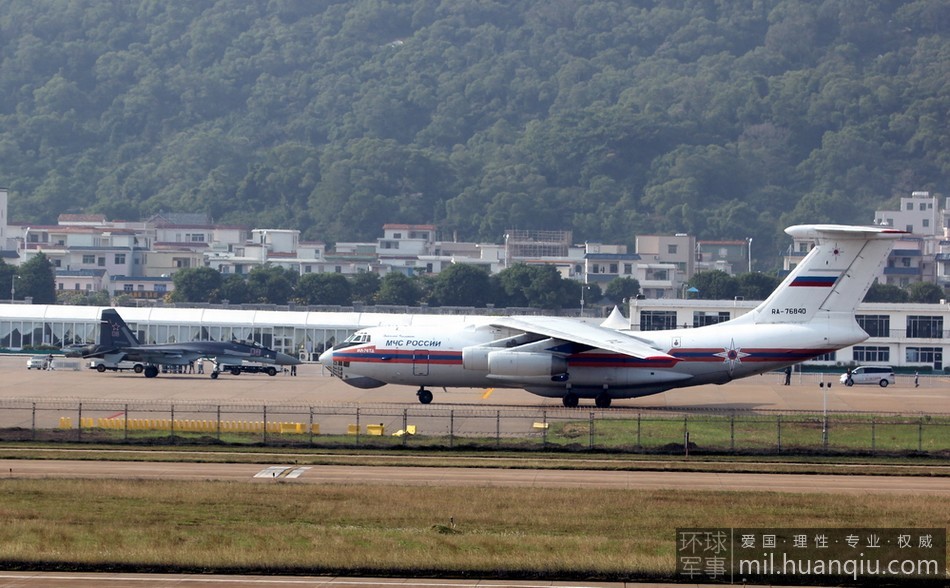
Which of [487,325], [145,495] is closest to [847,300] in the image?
[487,325]

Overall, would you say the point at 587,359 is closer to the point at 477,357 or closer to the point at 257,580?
the point at 477,357

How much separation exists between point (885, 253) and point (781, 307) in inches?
193

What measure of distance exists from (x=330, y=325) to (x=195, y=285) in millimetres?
64374

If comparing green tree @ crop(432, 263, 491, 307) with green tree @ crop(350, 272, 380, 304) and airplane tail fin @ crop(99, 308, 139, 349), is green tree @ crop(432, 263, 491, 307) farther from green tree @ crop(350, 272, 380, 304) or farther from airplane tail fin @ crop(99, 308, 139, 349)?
airplane tail fin @ crop(99, 308, 139, 349)

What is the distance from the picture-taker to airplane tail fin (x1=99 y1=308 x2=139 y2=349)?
80.2 m

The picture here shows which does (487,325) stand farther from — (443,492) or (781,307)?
(443,492)

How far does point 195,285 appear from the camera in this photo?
156750 mm

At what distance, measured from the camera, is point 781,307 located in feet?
209

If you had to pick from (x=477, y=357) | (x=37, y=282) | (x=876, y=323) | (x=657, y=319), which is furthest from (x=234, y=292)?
(x=477, y=357)

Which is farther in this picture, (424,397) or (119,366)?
(119,366)

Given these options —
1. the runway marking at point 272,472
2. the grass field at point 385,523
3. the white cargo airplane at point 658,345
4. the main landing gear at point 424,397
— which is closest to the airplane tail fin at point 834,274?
the white cargo airplane at point 658,345

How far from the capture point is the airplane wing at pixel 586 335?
6053 cm

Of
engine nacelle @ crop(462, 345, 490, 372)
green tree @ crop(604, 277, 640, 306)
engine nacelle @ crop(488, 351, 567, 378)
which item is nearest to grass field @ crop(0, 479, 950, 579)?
engine nacelle @ crop(488, 351, 567, 378)

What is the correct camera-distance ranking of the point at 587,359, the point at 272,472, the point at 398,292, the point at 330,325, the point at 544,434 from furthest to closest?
the point at 398,292
the point at 330,325
the point at 587,359
the point at 544,434
the point at 272,472
